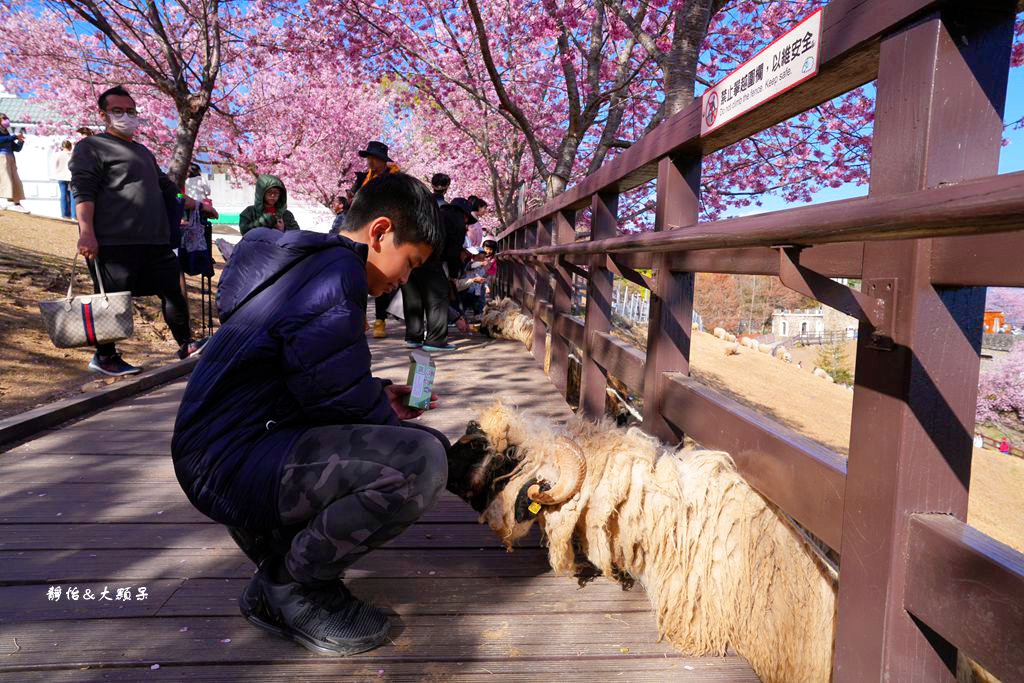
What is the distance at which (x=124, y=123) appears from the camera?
451 centimetres

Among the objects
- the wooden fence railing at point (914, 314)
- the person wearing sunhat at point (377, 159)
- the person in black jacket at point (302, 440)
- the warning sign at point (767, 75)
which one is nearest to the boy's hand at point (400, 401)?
the person in black jacket at point (302, 440)

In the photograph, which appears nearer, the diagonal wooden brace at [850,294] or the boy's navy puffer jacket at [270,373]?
the diagonal wooden brace at [850,294]

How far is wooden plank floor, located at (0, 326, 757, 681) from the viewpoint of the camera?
65.1 inches

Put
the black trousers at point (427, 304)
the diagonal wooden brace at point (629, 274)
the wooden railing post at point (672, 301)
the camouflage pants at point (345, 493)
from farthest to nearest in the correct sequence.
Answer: the black trousers at point (427, 304)
the diagonal wooden brace at point (629, 274)
the wooden railing post at point (672, 301)
the camouflage pants at point (345, 493)

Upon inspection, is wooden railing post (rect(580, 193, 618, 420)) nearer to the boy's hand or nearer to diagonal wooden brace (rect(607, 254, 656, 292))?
diagonal wooden brace (rect(607, 254, 656, 292))

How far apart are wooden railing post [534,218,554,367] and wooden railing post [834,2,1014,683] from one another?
4.38 metres

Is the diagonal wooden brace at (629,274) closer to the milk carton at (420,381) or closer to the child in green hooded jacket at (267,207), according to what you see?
the milk carton at (420,381)

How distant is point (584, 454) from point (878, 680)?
1012 mm

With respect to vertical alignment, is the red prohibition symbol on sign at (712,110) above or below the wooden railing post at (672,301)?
above

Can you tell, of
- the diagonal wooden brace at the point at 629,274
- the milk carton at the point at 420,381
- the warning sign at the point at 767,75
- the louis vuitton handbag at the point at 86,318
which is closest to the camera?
the warning sign at the point at 767,75

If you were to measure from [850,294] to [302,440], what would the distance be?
4.59 ft

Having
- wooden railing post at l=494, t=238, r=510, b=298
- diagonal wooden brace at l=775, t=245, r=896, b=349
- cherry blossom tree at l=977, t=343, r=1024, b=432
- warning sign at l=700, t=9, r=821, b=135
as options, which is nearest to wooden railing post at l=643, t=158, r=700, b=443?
warning sign at l=700, t=9, r=821, b=135

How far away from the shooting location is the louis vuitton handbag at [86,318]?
163 inches

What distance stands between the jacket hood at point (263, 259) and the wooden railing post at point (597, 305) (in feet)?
6.90
